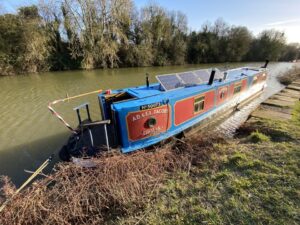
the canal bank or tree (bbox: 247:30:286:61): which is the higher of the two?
tree (bbox: 247:30:286:61)

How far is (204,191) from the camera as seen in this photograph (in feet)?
8.23

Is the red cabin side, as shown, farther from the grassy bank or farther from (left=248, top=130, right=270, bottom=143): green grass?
(left=248, top=130, right=270, bottom=143): green grass

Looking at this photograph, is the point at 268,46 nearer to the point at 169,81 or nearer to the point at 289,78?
the point at 289,78

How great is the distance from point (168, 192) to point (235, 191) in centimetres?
98

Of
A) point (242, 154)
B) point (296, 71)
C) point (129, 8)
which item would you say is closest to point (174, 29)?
point (129, 8)

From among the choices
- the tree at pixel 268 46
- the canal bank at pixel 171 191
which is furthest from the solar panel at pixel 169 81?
the tree at pixel 268 46

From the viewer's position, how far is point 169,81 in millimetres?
4844

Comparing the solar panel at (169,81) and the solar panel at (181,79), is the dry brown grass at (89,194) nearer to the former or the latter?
the solar panel at (169,81)

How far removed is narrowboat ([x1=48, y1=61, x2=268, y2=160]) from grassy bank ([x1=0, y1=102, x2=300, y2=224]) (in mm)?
673

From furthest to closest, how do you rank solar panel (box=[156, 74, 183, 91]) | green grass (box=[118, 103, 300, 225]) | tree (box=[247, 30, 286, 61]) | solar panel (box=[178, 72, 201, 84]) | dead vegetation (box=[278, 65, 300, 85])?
tree (box=[247, 30, 286, 61]), dead vegetation (box=[278, 65, 300, 85]), solar panel (box=[178, 72, 201, 84]), solar panel (box=[156, 74, 183, 91]), green grass (box=[118, 103, 300, 225])

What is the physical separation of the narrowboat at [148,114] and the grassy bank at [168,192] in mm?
673

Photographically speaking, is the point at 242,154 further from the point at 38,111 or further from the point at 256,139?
the point at 38,111

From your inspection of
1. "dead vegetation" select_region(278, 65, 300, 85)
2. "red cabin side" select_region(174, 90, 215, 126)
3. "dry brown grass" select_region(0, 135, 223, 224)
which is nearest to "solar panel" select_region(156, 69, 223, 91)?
"red cabin side" select_region(174, 90, 215, 126)

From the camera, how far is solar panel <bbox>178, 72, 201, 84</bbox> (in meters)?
5.18
